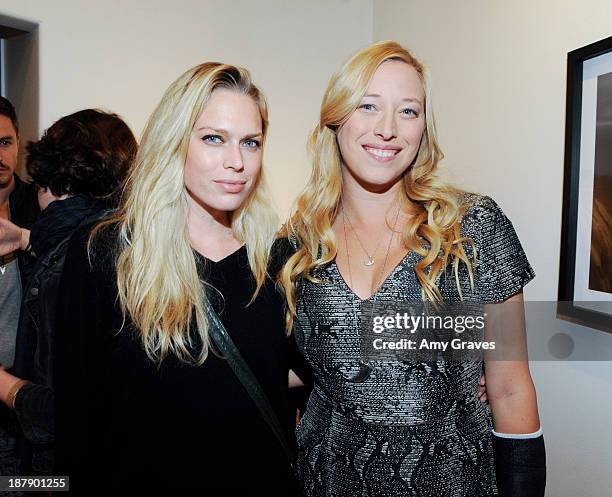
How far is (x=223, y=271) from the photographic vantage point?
57.8 inches

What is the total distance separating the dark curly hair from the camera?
175 centimetres

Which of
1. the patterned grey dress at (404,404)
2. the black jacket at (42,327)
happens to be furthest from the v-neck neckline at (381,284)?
the black jacket at (42,327)

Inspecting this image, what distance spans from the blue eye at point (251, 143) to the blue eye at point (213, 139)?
65 millimetres

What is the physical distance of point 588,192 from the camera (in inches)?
72.1

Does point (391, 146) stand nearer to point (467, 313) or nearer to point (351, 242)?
point (351, 242)

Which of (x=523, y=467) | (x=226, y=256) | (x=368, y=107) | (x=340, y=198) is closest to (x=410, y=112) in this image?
(x=368, y=107)

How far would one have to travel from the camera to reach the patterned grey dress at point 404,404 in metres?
1.37

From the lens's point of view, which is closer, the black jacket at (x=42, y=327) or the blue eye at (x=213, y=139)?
the blue eye at (x=213, y=139)

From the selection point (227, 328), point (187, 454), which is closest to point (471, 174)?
point (227, 328)

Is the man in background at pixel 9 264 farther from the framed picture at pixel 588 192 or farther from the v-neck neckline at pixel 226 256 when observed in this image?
the framed picture at pixel 588 192

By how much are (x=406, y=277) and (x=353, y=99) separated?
0.45 m

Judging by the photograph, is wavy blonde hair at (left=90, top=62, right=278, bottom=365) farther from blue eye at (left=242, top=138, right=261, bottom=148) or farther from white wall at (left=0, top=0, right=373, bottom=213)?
white wall at (left=0, top=0, right=373, bottom=213)

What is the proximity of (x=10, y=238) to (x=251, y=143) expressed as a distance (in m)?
0.96

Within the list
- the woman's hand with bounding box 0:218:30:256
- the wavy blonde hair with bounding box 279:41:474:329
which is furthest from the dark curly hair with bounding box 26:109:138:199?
the wavy blonde hair with bounding box 279:41:474:329
